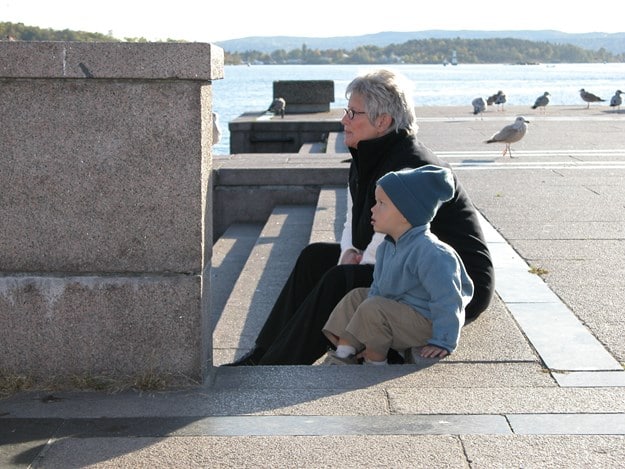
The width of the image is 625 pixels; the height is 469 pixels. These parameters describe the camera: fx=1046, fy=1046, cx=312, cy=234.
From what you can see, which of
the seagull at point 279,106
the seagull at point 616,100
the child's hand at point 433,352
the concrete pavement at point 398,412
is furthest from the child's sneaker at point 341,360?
the seagull at point 616,100

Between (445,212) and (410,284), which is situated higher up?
(445,212)

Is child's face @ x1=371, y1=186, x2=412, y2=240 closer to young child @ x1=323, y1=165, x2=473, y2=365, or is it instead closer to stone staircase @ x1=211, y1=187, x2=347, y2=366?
young child @ x1=323, y1=165, x2=473, y2=365

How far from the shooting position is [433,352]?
444 centimetres

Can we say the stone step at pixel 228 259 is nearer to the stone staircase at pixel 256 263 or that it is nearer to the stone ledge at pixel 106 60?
the stone staircase at pixel 256 263

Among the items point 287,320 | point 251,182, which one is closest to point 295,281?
point 287,320

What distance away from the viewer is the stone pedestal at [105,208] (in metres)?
3.89

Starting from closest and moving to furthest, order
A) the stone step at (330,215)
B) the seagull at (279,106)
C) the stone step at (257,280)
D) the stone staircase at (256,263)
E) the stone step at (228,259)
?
the stone step at (257,280)
the stone staircase at (256,263)
the stone step at (330,215)
the stone step at (228,259)
the seagull at (279,106)

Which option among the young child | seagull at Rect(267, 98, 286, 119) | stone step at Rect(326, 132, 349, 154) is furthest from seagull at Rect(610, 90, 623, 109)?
the young child

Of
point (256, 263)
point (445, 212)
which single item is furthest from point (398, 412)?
point (256, 263)

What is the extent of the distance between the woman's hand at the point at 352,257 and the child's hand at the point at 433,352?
0.80 m

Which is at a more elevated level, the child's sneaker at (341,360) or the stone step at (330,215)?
the child's sneaker at (341,360)

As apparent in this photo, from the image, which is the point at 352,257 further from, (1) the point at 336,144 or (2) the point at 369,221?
(1) the point at 336,144

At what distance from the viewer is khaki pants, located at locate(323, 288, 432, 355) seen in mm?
4484

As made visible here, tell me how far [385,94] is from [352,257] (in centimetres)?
82
